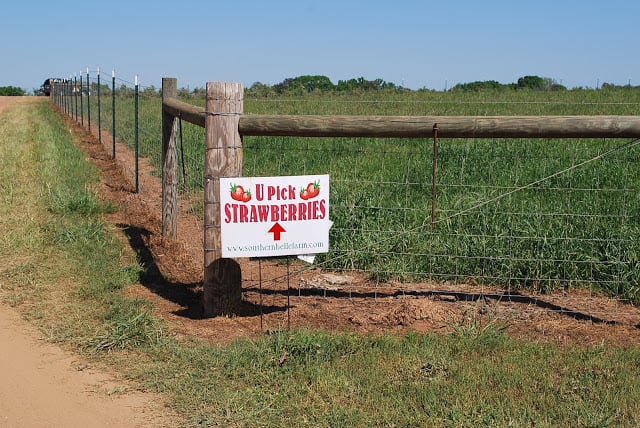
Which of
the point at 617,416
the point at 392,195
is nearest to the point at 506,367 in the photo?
the point at 617,416

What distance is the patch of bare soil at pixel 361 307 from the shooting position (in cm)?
561

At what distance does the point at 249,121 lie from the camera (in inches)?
228

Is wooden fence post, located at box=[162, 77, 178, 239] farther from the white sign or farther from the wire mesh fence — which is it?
the white sign

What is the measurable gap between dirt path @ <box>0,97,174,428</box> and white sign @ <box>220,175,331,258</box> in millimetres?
1235

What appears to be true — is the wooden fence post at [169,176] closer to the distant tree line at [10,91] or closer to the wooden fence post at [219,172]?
the wooden fence post at [219,172]

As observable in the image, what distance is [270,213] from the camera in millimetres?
5426

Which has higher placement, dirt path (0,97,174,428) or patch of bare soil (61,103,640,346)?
patch of bare soil (61,103,640,346)

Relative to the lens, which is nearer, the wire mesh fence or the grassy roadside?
the grassy roadside

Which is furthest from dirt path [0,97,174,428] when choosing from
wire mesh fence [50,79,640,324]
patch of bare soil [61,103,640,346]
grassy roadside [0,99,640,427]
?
wire mesh fence [50,79,640,324]

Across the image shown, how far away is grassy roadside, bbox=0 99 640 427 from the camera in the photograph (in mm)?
4152

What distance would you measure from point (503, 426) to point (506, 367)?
31.3 inches

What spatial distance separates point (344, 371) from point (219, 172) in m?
1.88

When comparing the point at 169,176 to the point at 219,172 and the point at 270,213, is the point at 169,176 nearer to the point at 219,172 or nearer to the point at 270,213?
the point at 219,172

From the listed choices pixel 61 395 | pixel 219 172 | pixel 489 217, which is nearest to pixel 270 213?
pixel 219 172
